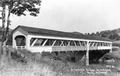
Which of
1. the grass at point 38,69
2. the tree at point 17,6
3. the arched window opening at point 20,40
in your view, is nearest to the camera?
the grass at point 38,69

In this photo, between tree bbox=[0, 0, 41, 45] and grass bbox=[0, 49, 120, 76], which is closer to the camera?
grass bbox=[0, 49, 120, 76]

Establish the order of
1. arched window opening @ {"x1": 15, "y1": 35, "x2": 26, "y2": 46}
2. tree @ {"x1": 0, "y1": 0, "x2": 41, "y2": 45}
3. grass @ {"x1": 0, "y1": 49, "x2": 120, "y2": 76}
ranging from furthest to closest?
1. arched window opening @ {"x1": 15, "y1": 35, "x2": 26, "y2": 46}
2. tree @ {"x1": 0, "y1": 0, "x2": 41, "y2": 45}
3. grass @ {"x1": 0, "y1": 49, "x2": 120, "y2": 76}

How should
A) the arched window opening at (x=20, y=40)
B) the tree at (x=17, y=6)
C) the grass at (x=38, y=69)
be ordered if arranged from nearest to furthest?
the grass at (x=38, y=69)
the tree at (x=17, y=6)
the arched window opening at (x=20, y=40)

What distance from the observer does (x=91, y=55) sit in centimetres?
4331

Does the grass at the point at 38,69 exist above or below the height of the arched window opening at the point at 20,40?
below

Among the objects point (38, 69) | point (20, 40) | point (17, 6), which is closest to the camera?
point (38, 69)

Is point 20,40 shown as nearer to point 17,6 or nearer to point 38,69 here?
point 17,6

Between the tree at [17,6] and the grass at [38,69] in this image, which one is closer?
the grass at [38,69]

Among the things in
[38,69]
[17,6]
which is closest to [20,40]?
[17,6]

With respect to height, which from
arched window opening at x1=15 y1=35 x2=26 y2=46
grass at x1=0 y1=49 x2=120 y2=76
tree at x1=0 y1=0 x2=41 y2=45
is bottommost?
grass at x1=0 y1=49 x2=120 y2=76

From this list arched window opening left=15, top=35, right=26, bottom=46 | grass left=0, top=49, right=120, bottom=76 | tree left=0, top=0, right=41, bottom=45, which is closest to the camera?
grass left=0, top=49, right=120, bottom=76

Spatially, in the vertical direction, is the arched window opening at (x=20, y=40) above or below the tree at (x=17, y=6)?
below

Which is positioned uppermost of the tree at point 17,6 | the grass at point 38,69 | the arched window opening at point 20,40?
the tree at point 17,6

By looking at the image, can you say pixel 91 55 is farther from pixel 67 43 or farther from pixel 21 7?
pixel 21 7
